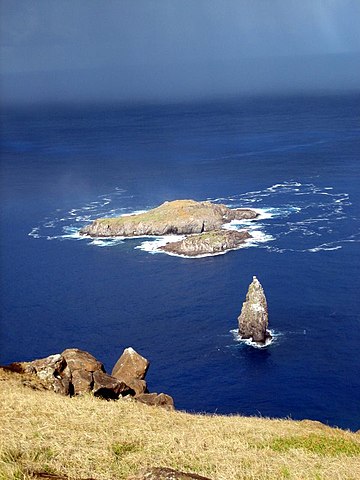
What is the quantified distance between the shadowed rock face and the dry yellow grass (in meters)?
121

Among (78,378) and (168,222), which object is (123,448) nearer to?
(78,378)

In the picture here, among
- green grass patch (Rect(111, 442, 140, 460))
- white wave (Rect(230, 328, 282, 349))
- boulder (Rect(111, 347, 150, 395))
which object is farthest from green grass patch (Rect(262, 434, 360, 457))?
white wave (Rect(230, 328, 282, 349))

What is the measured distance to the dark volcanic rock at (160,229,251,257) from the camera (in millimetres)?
140000

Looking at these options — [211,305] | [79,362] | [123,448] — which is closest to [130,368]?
[79,362]

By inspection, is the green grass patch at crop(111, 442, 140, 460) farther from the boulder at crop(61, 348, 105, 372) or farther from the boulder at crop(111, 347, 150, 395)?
the boulder at crop(111, 347, 150, 395)

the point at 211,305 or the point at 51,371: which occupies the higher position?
the point at 51,371

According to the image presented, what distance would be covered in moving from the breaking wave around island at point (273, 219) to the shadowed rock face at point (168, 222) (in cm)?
201

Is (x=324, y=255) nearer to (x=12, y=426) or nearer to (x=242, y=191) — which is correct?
(x=242, y=191)

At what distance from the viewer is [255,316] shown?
101m

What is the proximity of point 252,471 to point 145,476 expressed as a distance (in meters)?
4.00

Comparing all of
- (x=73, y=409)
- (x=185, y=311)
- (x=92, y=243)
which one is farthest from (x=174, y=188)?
(x=73, y=409)

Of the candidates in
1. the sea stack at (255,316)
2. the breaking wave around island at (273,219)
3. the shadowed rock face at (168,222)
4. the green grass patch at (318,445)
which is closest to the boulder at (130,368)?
the green grass patch at (318,445)

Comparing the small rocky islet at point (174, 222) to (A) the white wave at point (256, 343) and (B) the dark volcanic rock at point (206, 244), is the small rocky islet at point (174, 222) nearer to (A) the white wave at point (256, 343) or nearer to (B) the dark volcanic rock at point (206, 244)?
(B) the dark volcanic rock at point (206, 244)

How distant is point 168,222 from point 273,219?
23049 mm
